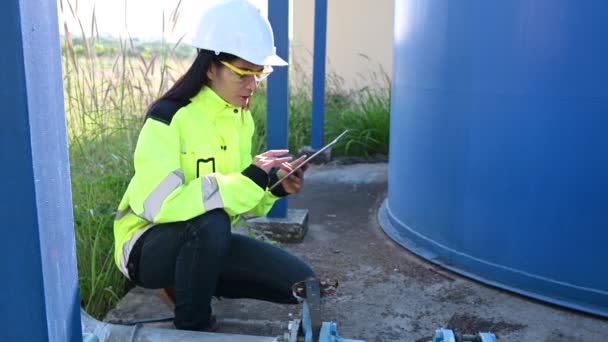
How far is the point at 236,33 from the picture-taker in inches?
83.0

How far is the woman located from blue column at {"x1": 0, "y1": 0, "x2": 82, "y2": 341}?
84cm

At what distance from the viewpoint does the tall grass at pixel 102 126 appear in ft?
8.87

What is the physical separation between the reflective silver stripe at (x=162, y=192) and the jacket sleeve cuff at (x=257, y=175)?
0.76 feet

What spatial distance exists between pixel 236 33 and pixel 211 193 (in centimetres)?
55

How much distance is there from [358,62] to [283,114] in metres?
4.30

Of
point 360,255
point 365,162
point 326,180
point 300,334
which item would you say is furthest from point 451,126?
point 365,162

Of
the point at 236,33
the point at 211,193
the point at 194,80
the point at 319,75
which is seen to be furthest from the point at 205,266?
the point at 319,75

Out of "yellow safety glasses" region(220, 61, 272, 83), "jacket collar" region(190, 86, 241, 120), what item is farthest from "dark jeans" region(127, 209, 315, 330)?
"yellow safety glasses" region(220, 61, 272, 83)

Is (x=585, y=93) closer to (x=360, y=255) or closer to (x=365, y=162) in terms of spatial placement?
(x=360, y=255)

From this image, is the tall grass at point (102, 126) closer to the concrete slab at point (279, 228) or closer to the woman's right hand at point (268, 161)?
the concrete slab at point (279, 228)

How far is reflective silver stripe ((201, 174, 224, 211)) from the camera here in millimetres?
2072

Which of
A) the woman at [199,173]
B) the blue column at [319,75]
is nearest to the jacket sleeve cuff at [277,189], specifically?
the woman at [199,173]

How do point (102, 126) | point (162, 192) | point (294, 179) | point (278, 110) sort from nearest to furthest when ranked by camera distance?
→ point (162, 192)
point (294, 179)
point (102, 126)
point (278, 110)

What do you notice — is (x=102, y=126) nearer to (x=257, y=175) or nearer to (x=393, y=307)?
(x=257, y=175)
